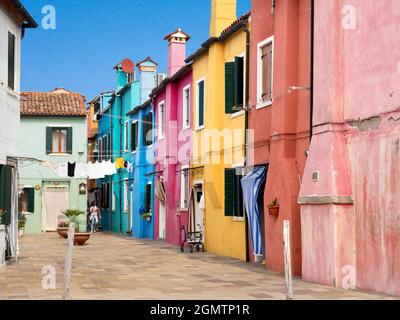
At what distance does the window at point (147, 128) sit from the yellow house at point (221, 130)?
266 inches

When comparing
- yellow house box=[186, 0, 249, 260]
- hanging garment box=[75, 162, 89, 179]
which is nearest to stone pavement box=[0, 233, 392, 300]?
yellow house box=[186, 0, 249, 260]

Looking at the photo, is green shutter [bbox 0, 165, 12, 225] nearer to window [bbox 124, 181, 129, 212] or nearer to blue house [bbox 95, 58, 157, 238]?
blue house [bbox 95, 58, 157, 238]

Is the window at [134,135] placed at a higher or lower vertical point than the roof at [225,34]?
lower

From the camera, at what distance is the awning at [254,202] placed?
18.2 meters

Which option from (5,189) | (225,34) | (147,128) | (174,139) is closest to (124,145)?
(147,128)

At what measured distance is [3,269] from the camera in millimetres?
16953

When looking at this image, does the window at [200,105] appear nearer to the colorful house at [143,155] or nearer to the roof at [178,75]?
the roof at [178,75]

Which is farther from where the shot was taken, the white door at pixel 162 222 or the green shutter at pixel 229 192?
the white door at pixel 162 222

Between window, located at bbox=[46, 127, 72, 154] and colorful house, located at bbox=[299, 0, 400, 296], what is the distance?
25.3 meters

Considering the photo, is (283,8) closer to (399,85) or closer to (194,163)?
(399,85)

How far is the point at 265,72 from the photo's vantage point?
18.5 m

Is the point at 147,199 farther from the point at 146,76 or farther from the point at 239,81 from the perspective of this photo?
the point at 239,81

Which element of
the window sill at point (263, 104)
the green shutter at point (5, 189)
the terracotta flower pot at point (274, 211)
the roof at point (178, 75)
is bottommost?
the terracotta flower pot at point (274, 211)

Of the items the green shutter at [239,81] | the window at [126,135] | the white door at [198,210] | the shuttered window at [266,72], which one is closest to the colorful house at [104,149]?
the window at [126,135]
